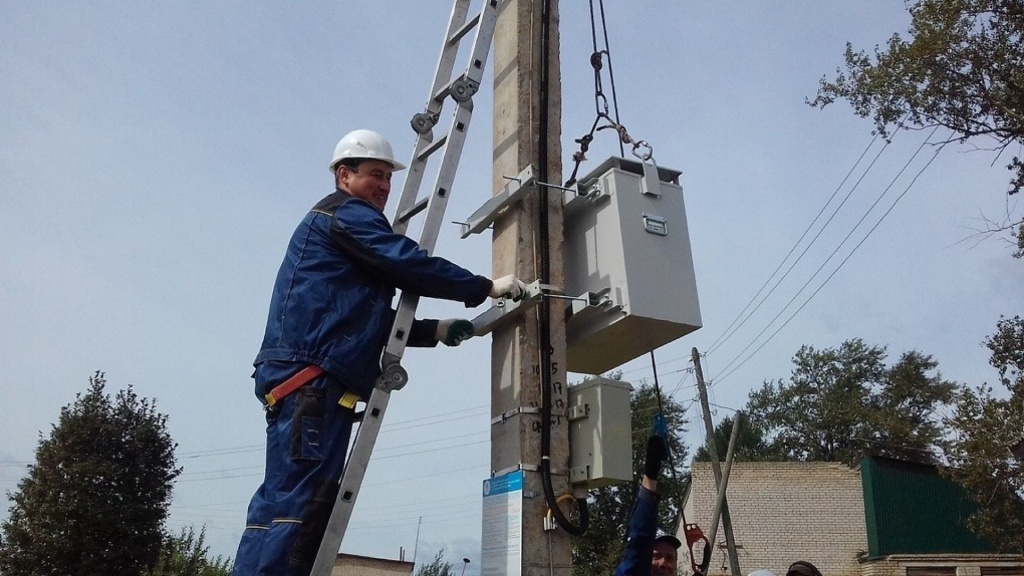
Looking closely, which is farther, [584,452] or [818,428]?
[818,428]

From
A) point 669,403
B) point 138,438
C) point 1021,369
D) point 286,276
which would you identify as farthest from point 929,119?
point 669,403

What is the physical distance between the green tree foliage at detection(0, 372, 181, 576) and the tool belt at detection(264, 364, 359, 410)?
57.4 ft

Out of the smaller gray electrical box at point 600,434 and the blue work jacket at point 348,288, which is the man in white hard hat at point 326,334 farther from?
the smaller gray electrical box at point 600,434

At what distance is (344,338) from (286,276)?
44cm

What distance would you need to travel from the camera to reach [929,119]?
51.5 ft

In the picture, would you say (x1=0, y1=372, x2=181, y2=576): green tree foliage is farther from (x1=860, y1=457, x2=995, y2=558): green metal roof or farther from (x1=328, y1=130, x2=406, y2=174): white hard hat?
(x1=860, y1=457, x2=995, y2=558): green metal roof

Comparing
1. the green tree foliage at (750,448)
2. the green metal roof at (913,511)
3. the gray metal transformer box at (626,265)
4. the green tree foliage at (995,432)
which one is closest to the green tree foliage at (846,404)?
the green tree foliage at (750,448)

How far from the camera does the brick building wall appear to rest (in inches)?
1244

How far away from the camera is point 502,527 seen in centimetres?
409

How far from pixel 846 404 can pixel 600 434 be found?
48738 mm

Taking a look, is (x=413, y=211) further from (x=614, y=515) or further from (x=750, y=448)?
(x=750, y=448)

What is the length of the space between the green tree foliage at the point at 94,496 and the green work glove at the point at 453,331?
1720 centimetres

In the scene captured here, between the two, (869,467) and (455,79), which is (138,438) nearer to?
(455,79)

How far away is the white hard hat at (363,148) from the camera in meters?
4.16
